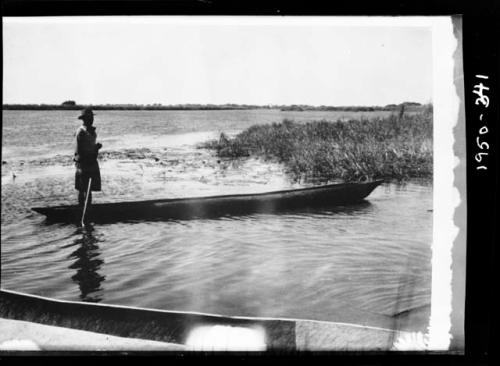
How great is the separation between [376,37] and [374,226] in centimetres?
90

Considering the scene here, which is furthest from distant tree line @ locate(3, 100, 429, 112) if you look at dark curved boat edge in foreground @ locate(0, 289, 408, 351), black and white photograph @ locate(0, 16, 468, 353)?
dark curved boat edge in foreground @ locate(0, 289, 408, 351)

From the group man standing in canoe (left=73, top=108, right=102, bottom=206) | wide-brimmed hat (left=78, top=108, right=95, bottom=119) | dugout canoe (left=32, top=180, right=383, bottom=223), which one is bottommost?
dugout canoe (left=32, top=180, right=383, bottom=223)

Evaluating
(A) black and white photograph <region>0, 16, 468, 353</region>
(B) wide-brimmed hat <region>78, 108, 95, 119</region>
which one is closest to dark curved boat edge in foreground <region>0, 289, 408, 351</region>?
(A) black and white photograph <region>0, 16, 468, 353</region>

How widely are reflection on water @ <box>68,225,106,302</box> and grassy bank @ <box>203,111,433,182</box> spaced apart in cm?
71

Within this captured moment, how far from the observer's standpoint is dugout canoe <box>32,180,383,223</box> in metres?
2.11

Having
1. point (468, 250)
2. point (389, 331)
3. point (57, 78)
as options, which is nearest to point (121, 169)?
point (57, 78)

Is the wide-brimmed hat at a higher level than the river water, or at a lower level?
higher

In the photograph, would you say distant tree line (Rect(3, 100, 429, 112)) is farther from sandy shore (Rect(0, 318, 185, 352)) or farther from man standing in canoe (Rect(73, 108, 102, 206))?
sandy shore (Rect(0, 318, 185, 352))

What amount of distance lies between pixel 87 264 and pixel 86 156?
507mm

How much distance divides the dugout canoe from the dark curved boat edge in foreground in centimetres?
41

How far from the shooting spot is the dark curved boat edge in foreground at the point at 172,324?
204 centimetres

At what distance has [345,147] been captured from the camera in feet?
7.14

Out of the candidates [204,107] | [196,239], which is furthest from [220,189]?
[204,107]

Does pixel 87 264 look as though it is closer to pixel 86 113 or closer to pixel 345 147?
pixel 86 113
